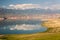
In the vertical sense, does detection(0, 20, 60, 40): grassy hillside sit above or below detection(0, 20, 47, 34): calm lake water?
below

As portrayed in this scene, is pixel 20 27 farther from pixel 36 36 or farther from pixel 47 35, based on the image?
pixel 47 35

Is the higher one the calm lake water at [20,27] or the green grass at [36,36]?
the calm lake water at [20,27]

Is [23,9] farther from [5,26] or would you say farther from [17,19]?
[5,26]

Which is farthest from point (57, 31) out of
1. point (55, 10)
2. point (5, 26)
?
point (5, 26)

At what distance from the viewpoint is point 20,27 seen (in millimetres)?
2648

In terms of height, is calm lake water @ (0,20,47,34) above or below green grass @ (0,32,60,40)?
above

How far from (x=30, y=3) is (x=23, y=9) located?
0.15 m

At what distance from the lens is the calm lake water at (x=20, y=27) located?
8.60ft

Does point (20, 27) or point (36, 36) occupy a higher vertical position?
point (20, 27)

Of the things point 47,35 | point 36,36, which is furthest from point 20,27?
point 47,35

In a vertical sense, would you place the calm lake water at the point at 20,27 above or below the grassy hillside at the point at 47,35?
above

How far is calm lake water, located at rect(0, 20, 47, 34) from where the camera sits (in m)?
2.62

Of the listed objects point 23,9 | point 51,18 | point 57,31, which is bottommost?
point 57,31

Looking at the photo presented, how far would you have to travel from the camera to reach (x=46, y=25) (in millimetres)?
2631
